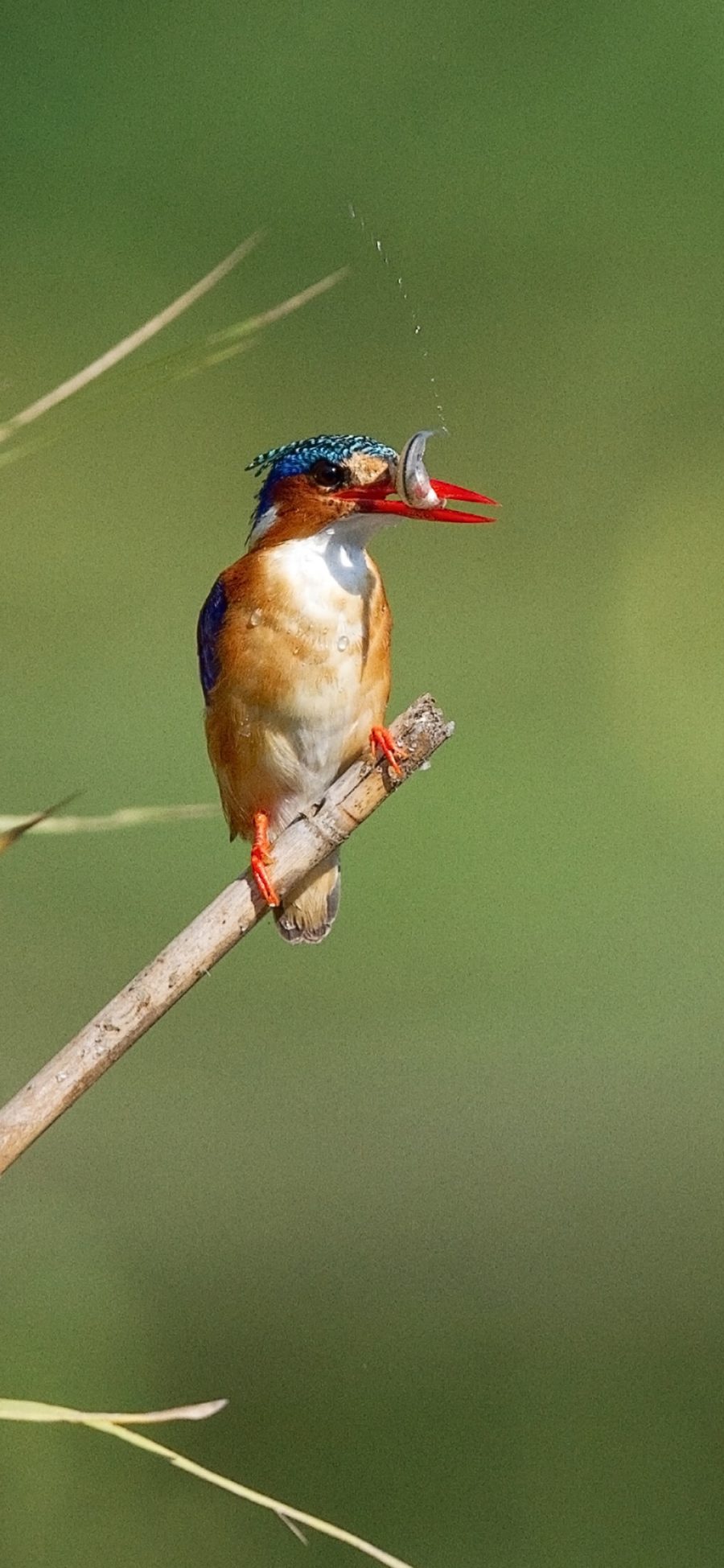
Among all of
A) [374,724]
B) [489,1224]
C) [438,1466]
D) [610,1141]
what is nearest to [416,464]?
[374,724]

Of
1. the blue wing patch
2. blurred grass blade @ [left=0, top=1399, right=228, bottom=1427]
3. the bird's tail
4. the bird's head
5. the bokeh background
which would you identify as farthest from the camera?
the bokeh background

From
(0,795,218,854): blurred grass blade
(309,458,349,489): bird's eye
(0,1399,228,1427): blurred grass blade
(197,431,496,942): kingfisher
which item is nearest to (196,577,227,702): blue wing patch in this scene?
(197,431,496,942): kingfisher

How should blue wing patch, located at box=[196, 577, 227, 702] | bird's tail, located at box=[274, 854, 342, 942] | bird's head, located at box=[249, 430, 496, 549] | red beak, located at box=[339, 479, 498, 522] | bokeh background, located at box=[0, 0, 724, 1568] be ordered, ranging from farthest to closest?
bokeh background, located at box=[0, 0, 724, 1568]
bird's tail, located at box=[274, 854, 342, 942]
blue wing patch, located at box=[196, 577, 227, 702]
bird's head, located at box=[249, 430, 496, 549]
red beak, located at box=[339, 479, 498, 522]

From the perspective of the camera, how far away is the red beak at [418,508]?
28.8 inches

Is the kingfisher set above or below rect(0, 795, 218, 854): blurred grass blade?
above

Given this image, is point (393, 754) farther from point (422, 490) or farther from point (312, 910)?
point (312, 910)

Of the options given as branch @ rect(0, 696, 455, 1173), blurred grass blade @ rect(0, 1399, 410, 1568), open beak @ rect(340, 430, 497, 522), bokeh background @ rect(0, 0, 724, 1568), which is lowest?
blurred grass blade @ rect(0, 1399, 410, 1568)

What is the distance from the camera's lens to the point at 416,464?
0.76 meters

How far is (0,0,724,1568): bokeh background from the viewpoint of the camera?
2.92 metres

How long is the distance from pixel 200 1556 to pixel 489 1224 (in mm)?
743

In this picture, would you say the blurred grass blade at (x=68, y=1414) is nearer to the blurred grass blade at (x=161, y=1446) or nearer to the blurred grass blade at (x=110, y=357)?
the blurred grass blade at (x=161, y=1446)

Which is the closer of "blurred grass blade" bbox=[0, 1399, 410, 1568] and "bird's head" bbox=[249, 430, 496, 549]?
"blurred grass blade" bbox=[0, 1399, 410, 1568]

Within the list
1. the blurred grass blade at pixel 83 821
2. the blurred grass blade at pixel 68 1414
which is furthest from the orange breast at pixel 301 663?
the blurred grass blade at pixel 68 1414

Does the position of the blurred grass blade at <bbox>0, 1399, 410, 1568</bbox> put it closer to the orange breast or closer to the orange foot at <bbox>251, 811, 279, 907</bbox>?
the orange foot at <bbox>251, 811, 279, 907</bbox>
